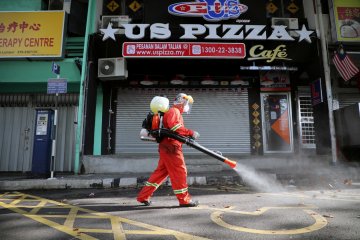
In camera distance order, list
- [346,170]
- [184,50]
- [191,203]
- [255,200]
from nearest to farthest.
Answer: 1. [191,203]
2. [255,200]
3. [346,170]
4. [184,50]

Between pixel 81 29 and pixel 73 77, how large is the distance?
76.5 inches

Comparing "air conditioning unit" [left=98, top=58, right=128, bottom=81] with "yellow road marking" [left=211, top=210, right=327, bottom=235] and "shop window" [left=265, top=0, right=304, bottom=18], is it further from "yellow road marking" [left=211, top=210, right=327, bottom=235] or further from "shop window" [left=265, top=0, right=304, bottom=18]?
"yellow road marking" [left=211, top=210, right=327, bottom=235]

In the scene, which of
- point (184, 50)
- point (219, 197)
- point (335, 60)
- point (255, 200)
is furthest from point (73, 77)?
point (335, 60)

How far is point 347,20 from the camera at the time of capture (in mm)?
10227

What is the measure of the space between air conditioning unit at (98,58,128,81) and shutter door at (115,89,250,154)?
1296mm

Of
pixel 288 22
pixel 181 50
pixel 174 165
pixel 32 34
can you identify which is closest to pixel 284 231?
pixel 174 165

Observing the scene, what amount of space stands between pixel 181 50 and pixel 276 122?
4591 millimetres

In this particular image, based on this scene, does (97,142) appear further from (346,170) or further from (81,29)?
(346,170)

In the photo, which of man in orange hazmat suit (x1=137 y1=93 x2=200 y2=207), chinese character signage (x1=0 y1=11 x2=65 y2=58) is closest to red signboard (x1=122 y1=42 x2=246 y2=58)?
chinese character signage (x1=0 y1=11 x2=65 y2=58)

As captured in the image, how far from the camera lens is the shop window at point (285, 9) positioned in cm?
1155

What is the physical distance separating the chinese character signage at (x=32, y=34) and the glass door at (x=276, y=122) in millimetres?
7820

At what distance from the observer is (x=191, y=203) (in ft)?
15.2

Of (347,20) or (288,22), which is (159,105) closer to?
(288,22)

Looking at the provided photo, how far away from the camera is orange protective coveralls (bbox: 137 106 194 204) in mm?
4645
